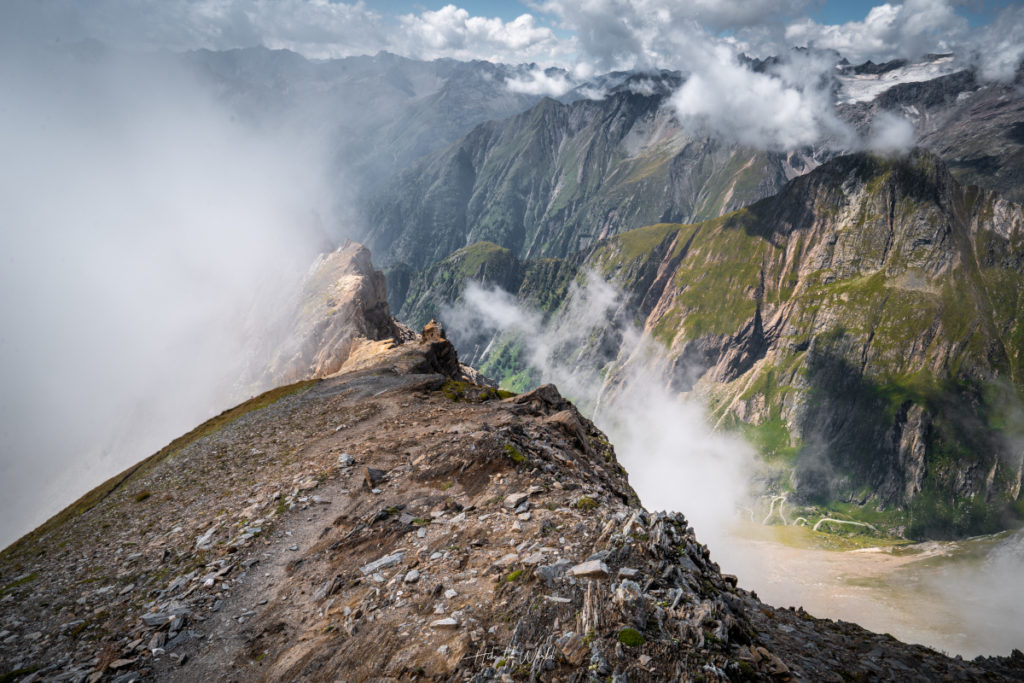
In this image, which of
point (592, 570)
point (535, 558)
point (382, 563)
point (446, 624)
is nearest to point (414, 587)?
point (382, 563)

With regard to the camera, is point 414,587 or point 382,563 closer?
point 414,587

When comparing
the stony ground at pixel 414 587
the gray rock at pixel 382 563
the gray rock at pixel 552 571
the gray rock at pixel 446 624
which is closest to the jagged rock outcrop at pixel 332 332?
the stony ground at pixel 414 587

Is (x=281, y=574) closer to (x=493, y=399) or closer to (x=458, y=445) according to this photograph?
(x=458, y=445)

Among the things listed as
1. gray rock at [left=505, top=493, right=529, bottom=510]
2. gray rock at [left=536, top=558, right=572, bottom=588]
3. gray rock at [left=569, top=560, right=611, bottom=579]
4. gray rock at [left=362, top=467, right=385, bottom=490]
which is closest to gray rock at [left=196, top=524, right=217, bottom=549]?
gray rock at [left=362, top=467, right=385, bottom=490]

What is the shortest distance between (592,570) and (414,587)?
19.4 feet

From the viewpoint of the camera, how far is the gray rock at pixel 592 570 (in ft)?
41.4

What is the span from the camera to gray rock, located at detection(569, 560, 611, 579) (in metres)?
12.6

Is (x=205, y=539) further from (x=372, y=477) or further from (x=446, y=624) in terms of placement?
(x=446, y=624)

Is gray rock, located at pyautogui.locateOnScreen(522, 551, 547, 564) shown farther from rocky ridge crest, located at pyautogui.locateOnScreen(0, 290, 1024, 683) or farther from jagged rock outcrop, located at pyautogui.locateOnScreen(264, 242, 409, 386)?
jagged rock outcrop, located at pyautogui.locateOnScreen(264, 242, 409, 386)

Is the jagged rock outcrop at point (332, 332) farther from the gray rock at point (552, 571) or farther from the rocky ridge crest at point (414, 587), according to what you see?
the gray rock at point (552, 571)

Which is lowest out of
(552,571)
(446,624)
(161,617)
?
(161,617)

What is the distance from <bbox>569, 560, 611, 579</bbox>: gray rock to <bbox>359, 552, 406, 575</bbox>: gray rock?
7115 mm

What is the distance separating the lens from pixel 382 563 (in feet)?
55.5

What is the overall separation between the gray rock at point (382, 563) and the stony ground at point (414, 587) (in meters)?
0.07
